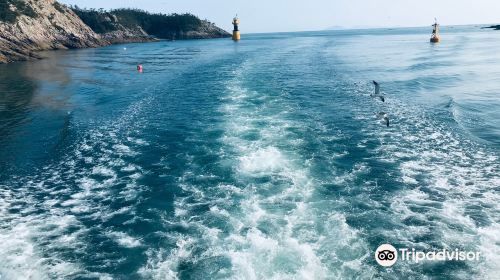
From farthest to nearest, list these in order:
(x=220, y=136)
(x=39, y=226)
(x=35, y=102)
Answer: (x=35, y=102) → (x=220, y=136) → (x=39, y=226)

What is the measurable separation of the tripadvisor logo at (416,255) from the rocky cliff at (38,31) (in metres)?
86.3

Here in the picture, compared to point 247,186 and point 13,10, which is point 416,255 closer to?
point 247,186

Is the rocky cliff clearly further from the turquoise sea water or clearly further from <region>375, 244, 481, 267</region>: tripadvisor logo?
<region>375, 244, 481, 267</region>: tripadvisor logo

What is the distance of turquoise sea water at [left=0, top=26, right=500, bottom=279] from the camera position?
13086 millimetres

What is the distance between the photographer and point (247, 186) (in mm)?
18438

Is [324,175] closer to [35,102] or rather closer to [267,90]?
[267,90]

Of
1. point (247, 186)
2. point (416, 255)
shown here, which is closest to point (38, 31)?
point (247, 186)

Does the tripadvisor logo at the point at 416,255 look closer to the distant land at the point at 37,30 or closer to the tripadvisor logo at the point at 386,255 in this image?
the tripadvisor logo at the point at 386,255

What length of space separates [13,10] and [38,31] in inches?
330

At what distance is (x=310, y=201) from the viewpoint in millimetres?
16859

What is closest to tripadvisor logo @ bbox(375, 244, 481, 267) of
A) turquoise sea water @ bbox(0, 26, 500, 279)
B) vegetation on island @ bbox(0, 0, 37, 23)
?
turquoise sea water @ bbox(0, 26, 500, 279)

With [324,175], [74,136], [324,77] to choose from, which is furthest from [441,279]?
[324,77]

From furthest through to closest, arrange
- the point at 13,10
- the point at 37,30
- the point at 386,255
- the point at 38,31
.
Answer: the point at 38,31 → the point at 37,30 → the point at 13,10 → the point at 386,255

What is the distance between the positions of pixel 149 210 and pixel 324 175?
9.78 m
